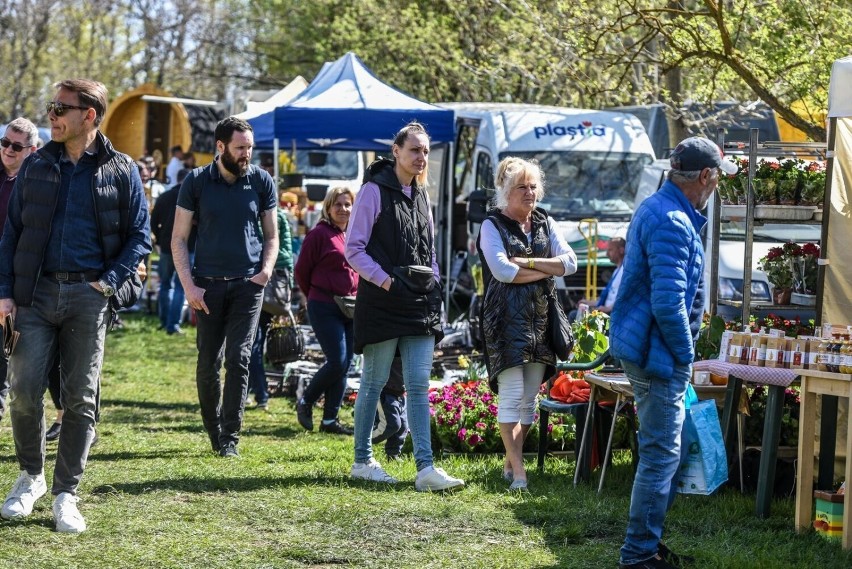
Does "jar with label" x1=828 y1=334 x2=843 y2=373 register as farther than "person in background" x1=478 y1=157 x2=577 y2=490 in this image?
No

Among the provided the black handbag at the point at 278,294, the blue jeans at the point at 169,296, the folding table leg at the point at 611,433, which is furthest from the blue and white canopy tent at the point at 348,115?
the folding table leg at the point at 611,433

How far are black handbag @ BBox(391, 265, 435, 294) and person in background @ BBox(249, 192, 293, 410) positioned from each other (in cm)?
346

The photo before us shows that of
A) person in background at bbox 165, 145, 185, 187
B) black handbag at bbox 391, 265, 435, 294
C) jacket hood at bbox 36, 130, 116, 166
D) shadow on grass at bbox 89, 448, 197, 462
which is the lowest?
shadow on grass at bbox 89, 448, 197, 462

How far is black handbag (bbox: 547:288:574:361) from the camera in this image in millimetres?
7082

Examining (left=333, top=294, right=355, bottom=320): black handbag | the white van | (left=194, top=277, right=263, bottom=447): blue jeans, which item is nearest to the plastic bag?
(left=194, top=277, right=263, bottom=447): blue jeans

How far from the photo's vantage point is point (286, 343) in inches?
428

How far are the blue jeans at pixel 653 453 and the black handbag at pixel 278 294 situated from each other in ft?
17.8

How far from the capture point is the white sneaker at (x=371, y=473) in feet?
24.0

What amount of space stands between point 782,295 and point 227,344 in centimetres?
350

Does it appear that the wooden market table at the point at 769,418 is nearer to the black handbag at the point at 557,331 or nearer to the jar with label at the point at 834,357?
the jar with label at the point at 834,357

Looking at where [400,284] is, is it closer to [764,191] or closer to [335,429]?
[764,191]

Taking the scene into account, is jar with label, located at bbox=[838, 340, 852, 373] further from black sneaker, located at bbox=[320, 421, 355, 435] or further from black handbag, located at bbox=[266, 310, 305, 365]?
black handbag, located at bbox=[266, 310, 305, 365]

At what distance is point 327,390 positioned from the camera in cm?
947

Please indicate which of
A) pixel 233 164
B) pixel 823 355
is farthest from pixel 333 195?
pixel 823 355
